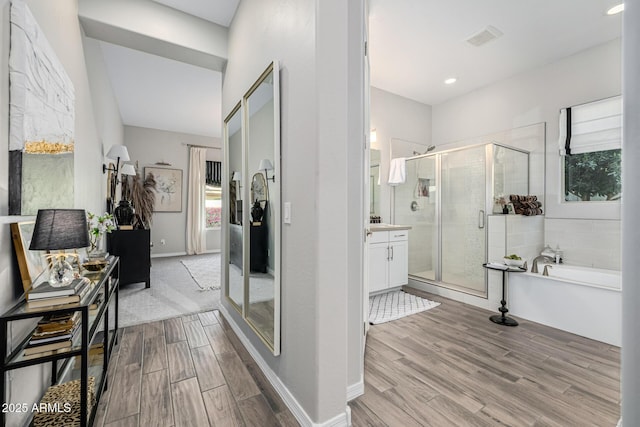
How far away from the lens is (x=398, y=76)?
375 cm

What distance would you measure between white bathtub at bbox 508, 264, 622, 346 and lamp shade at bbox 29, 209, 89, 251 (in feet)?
12.0

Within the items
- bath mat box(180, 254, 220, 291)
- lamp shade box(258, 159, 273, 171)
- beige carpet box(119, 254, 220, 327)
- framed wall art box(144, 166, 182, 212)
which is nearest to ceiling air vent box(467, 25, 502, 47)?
lamp shade box(258, 159, 273, 171)

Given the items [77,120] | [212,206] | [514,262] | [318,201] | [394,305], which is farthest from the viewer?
[212,206]

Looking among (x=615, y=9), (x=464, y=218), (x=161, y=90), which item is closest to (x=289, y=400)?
(x=464, y=218)

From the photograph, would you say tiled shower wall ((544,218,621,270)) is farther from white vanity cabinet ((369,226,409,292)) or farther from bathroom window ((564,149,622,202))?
white vanity cabinet ((369,226,409,292))

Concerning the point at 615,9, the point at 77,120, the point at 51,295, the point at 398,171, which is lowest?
the point at 51,295

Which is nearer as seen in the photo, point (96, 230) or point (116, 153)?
point (96, 230)

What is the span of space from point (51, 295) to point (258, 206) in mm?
1120

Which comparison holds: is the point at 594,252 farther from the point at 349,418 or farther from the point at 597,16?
the point at 349,418

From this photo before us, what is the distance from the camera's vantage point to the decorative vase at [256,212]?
1.90 m

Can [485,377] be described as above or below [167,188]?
below

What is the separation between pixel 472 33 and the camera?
2.81 metres

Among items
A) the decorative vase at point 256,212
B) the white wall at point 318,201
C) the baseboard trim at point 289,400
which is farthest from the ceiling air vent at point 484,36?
the baseboard trim at point 289,400

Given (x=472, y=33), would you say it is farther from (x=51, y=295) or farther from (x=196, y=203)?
(x=196, y=203)
